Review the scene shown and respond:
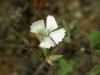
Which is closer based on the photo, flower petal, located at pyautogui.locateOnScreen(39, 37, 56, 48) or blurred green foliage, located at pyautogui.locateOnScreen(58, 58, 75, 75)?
flower petal, located at pyautogui.locateOnScreen(39, 37, 56, 48)

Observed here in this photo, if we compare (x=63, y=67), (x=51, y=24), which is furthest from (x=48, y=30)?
(x=63, y=67)

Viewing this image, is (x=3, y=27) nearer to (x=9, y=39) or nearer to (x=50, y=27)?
(x=9, y=39)

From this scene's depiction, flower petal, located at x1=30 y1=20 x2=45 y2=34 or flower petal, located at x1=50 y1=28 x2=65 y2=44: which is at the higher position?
flower petal, located at x1=30 y1=20 x2=45 y2=34

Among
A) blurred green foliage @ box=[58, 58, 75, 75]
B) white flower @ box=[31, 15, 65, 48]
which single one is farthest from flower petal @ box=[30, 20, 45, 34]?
blurred green foliage @ box=[58, 58, 75, 75]

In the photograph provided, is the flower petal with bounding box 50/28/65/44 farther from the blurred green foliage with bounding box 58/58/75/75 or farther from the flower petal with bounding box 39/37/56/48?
the blurred green foliage with bounding box 58/58/75/75

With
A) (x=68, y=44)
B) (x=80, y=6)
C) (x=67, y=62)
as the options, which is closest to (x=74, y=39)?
(x=68, y=44)

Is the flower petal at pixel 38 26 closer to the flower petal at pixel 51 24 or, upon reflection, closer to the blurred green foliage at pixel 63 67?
Answer: the flower petal at pixel 51 24

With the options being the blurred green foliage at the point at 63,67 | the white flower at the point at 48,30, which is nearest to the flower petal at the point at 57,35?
the white flower at the point at 48,30

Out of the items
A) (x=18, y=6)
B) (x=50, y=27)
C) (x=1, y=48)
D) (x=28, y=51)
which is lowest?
(x=50, y=27)
